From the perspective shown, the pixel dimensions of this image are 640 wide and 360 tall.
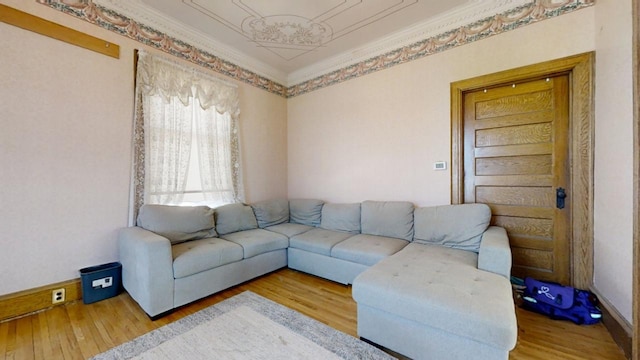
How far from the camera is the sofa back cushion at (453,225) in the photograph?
2.34 m

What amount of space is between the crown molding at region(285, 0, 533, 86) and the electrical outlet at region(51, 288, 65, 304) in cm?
392

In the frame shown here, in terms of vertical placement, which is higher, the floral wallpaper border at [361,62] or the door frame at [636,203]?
the floral wallpaper border at [361,62]

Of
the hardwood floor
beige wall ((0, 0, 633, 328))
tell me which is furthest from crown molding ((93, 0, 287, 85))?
the hardwood floor

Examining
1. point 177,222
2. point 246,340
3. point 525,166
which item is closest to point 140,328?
point 246,340

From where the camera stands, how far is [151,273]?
1957 millimetres

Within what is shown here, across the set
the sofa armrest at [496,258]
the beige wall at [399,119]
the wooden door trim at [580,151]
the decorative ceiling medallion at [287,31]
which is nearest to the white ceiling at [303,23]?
the decorative ceiling medallion at [287,31]

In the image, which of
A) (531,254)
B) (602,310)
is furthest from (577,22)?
(602,310)

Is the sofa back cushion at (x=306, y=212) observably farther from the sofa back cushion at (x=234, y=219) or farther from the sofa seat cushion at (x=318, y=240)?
the sofa back cushion at (x=234, y=219)

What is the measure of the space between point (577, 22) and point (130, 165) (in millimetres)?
4482

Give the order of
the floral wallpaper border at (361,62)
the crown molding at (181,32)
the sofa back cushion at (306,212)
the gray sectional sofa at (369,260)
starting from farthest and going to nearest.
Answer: the sofa back cushion at (306,212) → the crown molding at (181,32) → the floral wallpaper border at (361,62) → the gray sectional sofa at (369,260)

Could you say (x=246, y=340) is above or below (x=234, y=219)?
below

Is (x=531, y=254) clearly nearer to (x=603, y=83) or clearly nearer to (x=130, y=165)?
(x=603, y=83)

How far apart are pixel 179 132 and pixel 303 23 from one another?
1960mm

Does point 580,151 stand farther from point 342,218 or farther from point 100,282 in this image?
point 100,282
